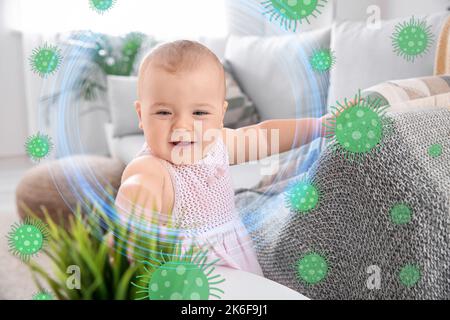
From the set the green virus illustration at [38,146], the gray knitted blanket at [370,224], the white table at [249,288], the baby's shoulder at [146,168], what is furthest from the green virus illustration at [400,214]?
the green virus illustration at [38,146]

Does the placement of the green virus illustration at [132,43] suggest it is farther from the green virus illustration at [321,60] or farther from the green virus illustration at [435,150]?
the green virus illustration at [435,150]

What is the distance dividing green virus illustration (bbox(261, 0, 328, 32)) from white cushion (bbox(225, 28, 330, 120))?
13mm

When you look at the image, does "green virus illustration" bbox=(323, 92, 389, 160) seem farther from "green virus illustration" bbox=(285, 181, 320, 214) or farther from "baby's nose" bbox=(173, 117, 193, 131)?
"baby's nose" bbox=(173, 117, 193, 131)

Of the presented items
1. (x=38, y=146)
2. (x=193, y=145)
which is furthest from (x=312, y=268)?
(x=38, y=146)

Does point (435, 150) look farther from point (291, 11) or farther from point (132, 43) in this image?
point (132, 43)

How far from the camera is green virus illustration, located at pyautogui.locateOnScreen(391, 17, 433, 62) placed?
52cm

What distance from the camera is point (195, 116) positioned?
15.9 inches

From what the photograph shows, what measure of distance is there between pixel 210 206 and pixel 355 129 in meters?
0.15

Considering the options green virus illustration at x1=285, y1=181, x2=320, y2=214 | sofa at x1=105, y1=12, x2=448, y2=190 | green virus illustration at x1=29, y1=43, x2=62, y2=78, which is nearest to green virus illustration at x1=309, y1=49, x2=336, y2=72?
sofa at x1=105, y1=12, x2=448, y2=190

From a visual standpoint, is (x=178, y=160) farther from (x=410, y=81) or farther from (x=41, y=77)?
(x=410, y=81)

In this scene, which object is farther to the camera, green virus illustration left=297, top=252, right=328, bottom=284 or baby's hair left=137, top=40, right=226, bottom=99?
green virus illustration left=297, top=252, right=328, bottom=284

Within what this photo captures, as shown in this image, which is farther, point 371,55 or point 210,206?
point 371,55

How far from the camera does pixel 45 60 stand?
0.45 metres
